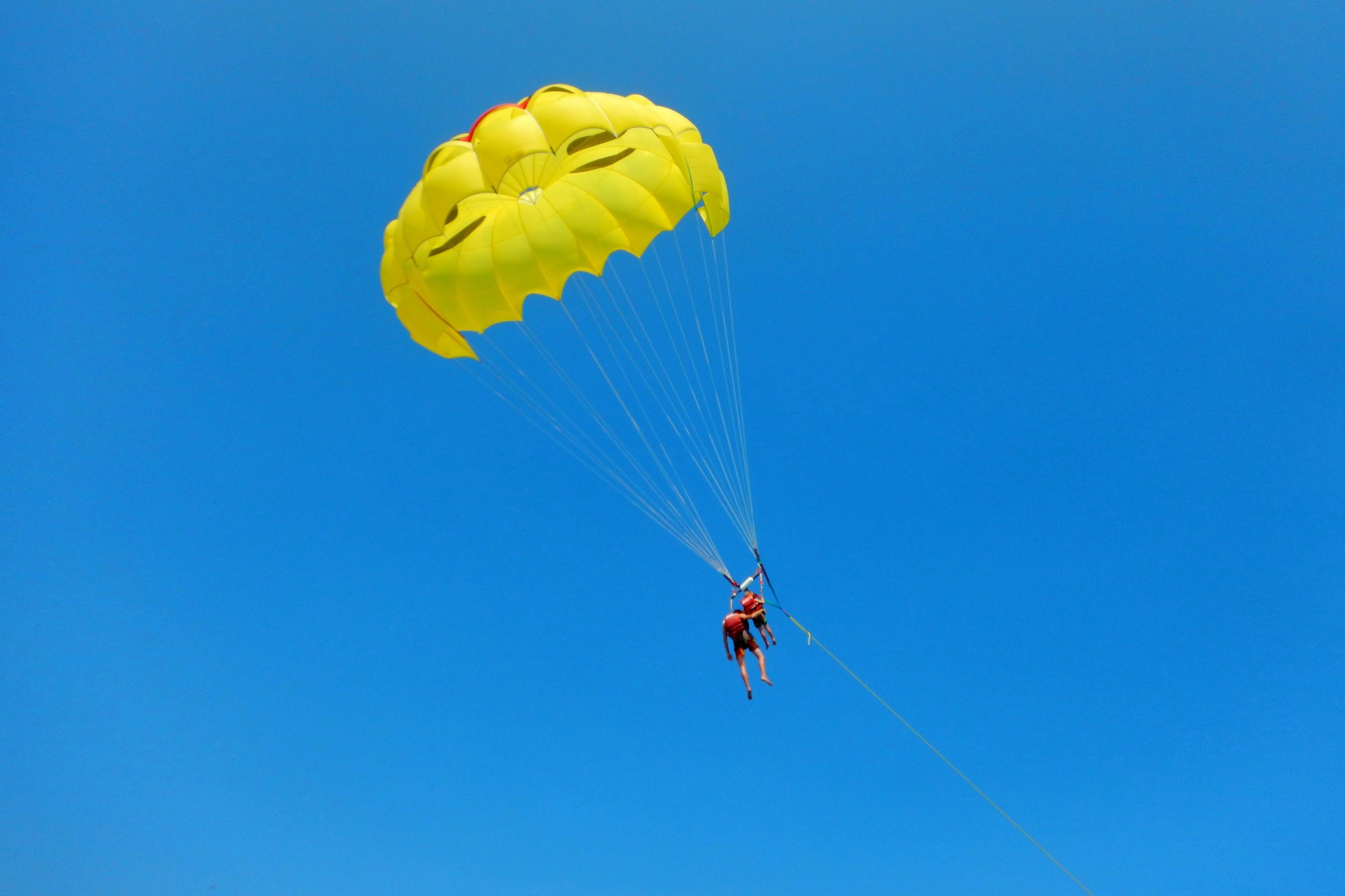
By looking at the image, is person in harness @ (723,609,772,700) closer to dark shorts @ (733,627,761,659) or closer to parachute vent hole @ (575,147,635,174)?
dark shorts @ (733,627,761,659)

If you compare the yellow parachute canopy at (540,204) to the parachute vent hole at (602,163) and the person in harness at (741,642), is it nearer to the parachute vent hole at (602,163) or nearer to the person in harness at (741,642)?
the parachute vent hole at (602,163)

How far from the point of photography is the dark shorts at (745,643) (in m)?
10.9

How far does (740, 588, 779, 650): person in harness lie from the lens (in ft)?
36.2

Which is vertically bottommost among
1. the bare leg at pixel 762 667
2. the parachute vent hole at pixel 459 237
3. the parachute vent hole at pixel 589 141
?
the bare leg at pixel 762 667

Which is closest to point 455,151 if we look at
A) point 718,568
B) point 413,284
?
point 413,284

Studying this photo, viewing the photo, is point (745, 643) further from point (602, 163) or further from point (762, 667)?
point (602, 163)

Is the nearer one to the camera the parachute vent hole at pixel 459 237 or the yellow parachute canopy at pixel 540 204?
the yellow parachute canopy at pixel 540 204

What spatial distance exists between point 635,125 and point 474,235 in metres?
2.57

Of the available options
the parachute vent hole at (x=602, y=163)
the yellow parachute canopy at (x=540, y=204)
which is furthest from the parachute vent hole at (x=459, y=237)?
the parachute vent hole at (x=602, y=163)

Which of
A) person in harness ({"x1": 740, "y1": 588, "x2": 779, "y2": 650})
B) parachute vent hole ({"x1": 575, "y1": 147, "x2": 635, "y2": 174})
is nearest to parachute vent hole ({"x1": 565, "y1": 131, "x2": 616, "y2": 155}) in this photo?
parachute vent hole ({"x1": 575, "y1": 147, "x2": 635, "y2": 174})

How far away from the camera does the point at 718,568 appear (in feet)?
36.0

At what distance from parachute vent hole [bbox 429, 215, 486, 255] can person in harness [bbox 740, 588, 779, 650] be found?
19.4 ft

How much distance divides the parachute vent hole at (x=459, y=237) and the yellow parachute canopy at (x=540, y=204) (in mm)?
14

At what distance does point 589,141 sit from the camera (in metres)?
10.7
